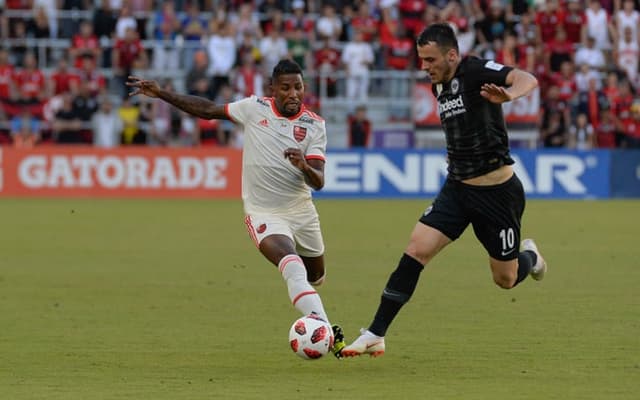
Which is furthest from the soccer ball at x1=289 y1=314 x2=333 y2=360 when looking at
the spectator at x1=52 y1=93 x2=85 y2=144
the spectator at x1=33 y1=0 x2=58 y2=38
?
the spectator at x1=33 y1=0 x2=58 y2=38

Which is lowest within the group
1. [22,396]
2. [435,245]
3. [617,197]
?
[617,197]

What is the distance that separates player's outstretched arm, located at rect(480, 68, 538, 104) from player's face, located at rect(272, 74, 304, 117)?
1.46 metres

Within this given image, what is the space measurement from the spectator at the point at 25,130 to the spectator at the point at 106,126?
1203mm

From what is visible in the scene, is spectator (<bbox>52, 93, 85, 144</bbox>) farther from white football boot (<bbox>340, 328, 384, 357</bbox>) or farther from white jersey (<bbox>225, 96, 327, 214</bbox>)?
white football boot (<bbox>340, 328, 384, 357</bbox>)

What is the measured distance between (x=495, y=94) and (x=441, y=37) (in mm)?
764

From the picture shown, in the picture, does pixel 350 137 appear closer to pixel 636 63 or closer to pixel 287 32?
pixel 287 32

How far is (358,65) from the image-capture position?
29.0 metres

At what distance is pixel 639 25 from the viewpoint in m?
29.4

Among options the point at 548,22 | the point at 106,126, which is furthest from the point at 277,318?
the point at 548,22

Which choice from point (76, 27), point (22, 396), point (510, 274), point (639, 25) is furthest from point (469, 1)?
point (22, 396)

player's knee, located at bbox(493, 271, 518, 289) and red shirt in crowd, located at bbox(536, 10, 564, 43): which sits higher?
red shirt in crowd, located at bbox(536, 10, 564, 43)

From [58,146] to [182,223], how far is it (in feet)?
21.3

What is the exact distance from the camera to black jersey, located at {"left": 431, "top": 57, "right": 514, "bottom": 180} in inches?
358

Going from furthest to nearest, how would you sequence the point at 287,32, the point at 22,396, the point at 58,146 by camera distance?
A: the point at 287,32 < the point at 58,146 < the point at 22,396
